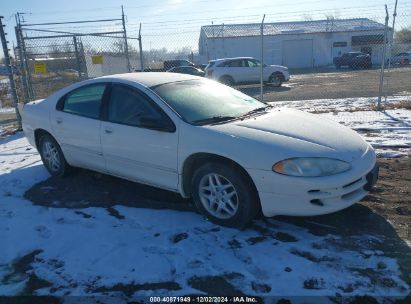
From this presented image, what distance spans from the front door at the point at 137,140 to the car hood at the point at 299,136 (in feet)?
1.97

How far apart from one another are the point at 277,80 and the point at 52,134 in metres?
15.9

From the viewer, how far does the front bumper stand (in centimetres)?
338

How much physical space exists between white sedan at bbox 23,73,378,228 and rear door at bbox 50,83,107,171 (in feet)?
0.04

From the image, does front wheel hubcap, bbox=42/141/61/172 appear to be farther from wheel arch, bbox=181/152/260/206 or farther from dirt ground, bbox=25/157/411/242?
wheel arch, bbox=181/152/260/206

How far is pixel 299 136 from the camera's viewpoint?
3.72 metres

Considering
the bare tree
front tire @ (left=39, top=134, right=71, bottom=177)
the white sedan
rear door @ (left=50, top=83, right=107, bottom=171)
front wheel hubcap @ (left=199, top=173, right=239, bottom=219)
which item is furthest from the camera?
the bare tree

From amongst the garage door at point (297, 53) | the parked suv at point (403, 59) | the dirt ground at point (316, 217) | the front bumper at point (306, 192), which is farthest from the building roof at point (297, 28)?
the front bumper at point (306, 192)

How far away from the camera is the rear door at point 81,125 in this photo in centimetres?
479

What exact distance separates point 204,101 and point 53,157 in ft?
8.43

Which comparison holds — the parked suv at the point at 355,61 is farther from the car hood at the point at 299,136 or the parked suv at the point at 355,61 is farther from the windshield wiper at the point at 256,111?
the car hood at the point at 299,136

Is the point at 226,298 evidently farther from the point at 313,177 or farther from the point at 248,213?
the point at 313,177

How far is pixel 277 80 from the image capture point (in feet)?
65.2

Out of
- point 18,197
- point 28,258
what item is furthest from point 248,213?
point 18,197

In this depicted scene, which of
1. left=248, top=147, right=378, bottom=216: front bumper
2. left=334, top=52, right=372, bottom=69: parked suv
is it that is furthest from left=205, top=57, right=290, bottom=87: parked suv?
left=334, top=52, right=372, bottom=69: parked suv
